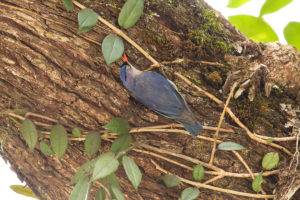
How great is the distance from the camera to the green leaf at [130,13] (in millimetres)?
927

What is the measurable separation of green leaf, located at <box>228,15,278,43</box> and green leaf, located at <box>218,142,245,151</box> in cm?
86

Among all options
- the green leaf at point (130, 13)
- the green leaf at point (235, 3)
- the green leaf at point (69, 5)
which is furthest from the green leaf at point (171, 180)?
the green leaf at point (235, 3)

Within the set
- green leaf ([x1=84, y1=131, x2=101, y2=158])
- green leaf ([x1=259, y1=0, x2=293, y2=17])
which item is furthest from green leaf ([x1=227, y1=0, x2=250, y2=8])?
green leaf ([x1=84, y1=131, x2=101, y2=158])

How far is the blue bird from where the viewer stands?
0.94 meters

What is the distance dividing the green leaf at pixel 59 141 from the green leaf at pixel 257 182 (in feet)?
2.07

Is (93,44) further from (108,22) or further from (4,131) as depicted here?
(4,131)

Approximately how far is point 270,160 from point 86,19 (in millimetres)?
753

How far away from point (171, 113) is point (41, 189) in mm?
606

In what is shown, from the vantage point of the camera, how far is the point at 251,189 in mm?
995

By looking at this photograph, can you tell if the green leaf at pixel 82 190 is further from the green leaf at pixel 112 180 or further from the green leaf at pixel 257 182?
the green leaf at pixel 257 182

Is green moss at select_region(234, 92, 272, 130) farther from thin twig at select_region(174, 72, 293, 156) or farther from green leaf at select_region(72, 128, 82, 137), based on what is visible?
green leaf at select_region(72, 128, 82, 137)

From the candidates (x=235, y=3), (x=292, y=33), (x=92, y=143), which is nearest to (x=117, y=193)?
(x=92, y=143)

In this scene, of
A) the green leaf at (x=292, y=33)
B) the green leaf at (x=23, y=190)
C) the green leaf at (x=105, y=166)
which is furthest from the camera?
the green leaf at (x=292, y=33)

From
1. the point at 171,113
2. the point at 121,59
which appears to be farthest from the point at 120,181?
the point at 121,59
